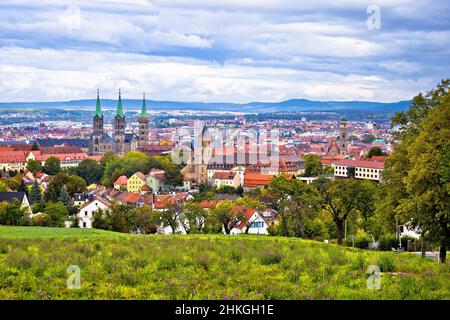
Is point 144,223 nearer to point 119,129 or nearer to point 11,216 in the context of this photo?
point 11,216

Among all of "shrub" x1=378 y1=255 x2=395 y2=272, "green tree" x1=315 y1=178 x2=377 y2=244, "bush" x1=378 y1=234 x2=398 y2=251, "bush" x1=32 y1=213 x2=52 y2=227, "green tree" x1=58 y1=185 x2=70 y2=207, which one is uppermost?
"shrub" x1=378 y1=255 x2=395 y2=272

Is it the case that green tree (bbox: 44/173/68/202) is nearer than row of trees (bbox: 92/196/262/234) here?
No

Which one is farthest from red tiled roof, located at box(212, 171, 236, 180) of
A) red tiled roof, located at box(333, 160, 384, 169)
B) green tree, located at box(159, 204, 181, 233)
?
green tree, located at box(159, 204, 181, 233)

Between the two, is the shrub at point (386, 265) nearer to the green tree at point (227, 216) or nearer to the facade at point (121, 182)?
the green tree at point (227, 216)

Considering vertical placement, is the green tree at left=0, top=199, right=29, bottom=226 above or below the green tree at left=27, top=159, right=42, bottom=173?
above

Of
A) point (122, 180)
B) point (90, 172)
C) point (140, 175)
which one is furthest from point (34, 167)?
point (140, 175)

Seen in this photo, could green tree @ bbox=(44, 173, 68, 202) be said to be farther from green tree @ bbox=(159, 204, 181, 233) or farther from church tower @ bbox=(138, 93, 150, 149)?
church tower @ bbox=(138, 93, 150, 149)

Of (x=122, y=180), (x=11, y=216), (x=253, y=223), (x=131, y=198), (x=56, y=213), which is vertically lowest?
(x=122, y=180)
